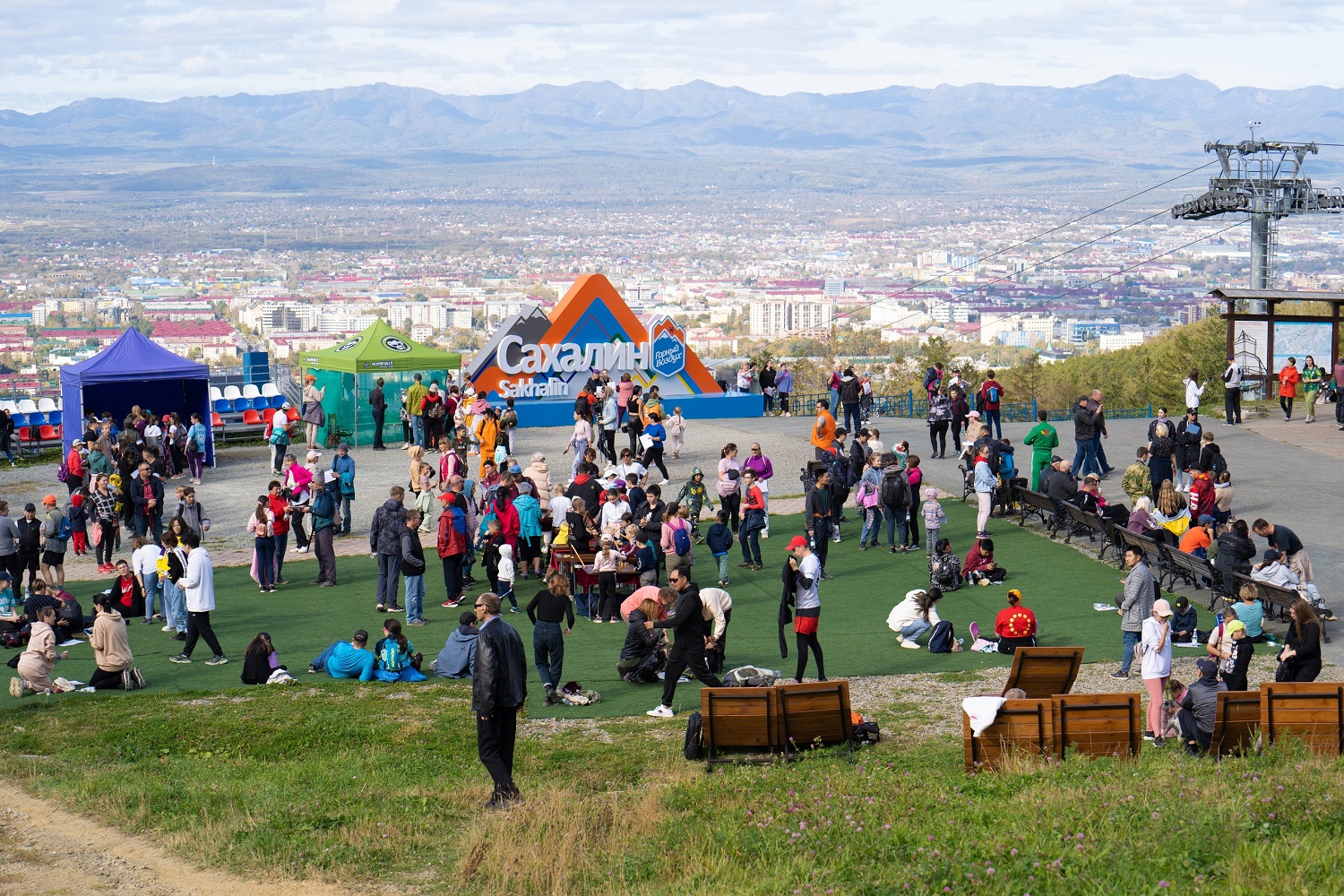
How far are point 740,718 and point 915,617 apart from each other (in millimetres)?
4936

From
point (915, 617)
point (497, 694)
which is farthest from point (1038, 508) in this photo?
point (497, 694)

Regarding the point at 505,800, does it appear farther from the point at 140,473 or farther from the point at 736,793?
the point at 140,473

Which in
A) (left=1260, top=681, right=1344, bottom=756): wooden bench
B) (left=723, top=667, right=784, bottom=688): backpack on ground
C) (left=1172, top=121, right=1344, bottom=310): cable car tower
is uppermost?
(left=1172, top=121, right=1344, bottom=310): cable car tower

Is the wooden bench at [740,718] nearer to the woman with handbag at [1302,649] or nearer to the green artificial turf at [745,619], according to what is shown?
the green artificial turf at [745,619]

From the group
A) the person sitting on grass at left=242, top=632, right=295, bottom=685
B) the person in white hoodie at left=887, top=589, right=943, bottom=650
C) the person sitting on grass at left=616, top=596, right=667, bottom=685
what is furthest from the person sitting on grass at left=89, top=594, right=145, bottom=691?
the person in white hoodie at left=887, top=589, right=943, bottom=650

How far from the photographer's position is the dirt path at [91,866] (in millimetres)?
8203

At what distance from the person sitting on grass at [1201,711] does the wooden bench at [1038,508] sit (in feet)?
29.3

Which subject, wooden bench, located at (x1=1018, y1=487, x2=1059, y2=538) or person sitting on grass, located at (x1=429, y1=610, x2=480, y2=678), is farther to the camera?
wooden bench, located at (x1=1018, y1=487, x2=1059, y2=538)

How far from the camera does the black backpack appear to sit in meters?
18.3

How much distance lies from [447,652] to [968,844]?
687cm

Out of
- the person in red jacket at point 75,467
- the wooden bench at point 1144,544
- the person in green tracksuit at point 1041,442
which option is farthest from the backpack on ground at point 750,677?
the person in red jacket at point 75,467

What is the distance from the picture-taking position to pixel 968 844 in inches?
308

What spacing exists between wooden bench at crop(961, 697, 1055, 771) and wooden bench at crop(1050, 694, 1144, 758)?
0.21ft

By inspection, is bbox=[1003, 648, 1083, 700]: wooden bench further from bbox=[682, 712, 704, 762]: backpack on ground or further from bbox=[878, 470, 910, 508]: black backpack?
bbox=[878, 470, 910, 508]: black backpack
